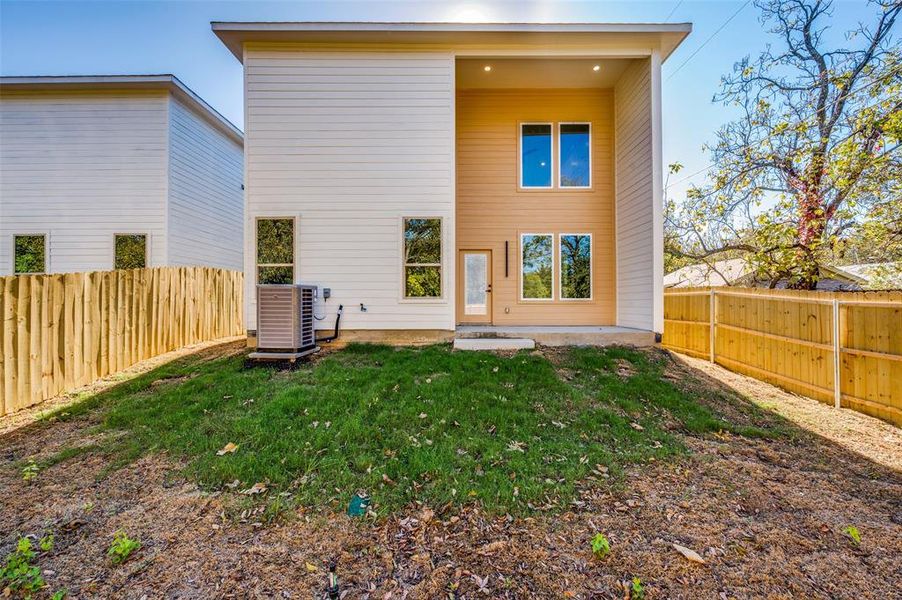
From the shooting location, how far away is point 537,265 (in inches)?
344

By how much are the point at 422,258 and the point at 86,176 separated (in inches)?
342

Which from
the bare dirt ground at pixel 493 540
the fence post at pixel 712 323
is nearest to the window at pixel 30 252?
the bare dirt ground at pixel 493 540

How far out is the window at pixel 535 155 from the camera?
8766 millimetres

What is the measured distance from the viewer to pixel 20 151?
867cm

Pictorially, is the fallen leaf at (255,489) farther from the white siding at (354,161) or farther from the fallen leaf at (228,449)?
the white siding at (354,161)

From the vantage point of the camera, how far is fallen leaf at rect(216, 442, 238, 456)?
3.27m

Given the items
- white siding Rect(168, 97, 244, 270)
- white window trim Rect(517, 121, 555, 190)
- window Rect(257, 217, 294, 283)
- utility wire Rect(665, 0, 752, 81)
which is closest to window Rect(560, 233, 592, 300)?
white window trim Rect(517, 121, 555, 190)

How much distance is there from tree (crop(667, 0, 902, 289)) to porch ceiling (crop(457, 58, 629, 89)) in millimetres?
2745

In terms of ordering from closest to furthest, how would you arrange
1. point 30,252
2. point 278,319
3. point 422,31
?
point 278,319 → point 422,31 → point 30,252

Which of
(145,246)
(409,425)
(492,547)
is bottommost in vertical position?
(492,547)

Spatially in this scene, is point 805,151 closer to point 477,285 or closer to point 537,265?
point 537,265

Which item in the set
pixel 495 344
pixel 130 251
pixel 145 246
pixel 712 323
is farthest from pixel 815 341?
pixel 130 251

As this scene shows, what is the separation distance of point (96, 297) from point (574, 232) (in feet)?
29.3

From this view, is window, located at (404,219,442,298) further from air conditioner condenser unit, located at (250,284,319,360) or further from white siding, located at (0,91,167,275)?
white siding, located at (0,91,167,275)
